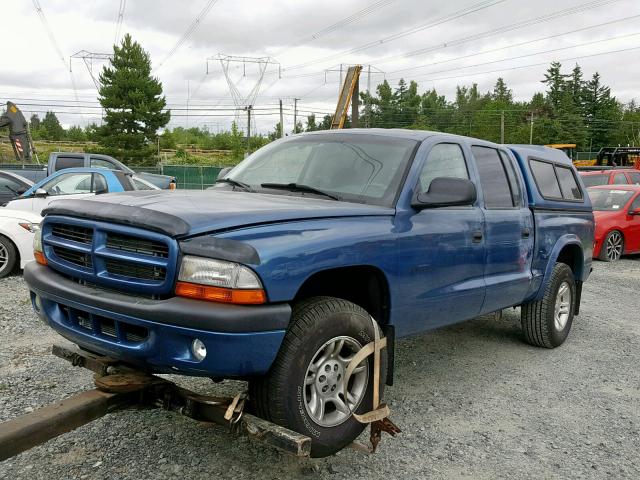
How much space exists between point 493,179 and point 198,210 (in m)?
2.87

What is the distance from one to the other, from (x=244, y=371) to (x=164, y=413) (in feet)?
4.97

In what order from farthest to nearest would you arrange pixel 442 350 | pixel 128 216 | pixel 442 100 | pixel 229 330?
pixel 442 100, pixel 442 350, pixel 128 216, pixel 229 330

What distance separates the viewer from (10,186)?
12797 mm

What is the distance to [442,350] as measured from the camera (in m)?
5.79

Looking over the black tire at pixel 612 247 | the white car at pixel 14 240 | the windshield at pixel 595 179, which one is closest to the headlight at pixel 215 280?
the white car at pixel 14 240

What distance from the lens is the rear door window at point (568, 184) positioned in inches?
242

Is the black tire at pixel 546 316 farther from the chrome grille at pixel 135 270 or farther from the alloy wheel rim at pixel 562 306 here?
the chrome grille at pixel 135 270

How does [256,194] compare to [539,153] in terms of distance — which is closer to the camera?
[256,194]

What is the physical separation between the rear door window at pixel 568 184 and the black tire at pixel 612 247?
6490 mm

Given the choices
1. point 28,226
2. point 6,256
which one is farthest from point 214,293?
point 6,256

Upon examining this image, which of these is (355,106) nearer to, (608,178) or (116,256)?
(608,178)

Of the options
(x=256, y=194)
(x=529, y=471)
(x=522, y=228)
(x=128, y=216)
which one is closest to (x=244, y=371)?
(x=128, y=216)

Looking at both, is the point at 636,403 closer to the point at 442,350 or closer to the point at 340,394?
the point at 442,350

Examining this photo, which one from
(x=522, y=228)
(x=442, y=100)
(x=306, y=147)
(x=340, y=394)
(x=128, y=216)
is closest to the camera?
(x=128, y=216)
